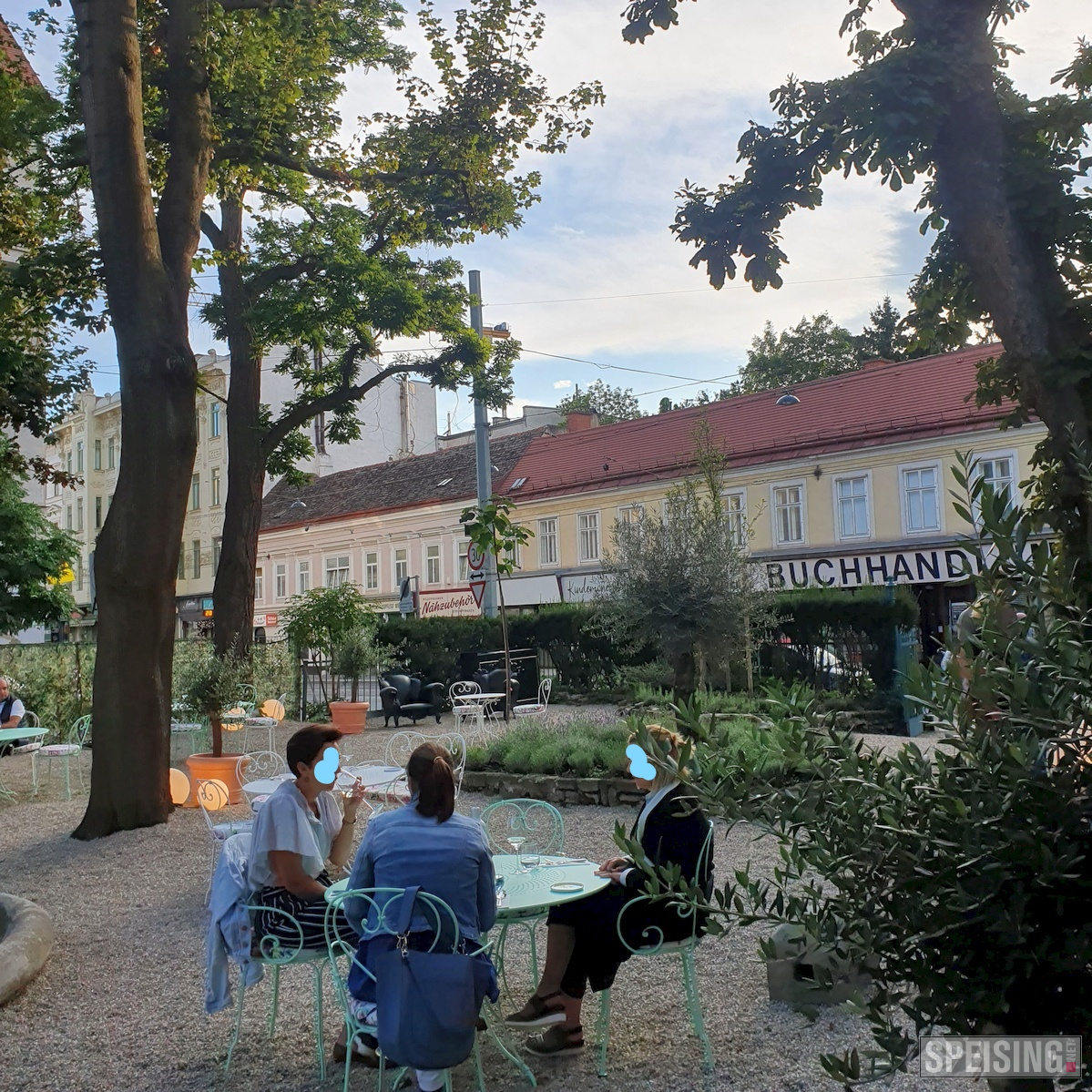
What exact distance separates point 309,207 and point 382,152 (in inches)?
60.3

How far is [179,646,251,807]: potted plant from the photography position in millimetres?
11234

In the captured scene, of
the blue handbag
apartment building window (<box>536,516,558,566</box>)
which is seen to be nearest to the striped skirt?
the blue handbag

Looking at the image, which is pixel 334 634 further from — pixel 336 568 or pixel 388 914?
pixel 336 568

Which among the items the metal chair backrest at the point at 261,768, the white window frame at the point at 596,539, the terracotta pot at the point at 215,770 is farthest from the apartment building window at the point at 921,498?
the terracotta pot at the point at 215,770

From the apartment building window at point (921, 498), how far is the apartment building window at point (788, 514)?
338cm

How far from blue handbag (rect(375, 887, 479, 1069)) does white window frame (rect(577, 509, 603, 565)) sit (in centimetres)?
3332

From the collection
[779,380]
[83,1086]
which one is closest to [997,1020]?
[83,1086]

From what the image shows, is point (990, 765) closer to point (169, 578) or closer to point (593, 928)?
point (593, 928)

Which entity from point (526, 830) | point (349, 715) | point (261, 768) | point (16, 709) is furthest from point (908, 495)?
point (526, 830)

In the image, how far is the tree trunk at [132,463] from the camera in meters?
10.2

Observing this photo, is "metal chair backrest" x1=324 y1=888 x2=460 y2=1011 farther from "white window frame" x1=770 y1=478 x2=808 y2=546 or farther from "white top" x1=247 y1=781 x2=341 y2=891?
"white window frame" x1=770 y1=478 x2=808 y2=546

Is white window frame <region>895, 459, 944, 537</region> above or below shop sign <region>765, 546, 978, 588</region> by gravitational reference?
above

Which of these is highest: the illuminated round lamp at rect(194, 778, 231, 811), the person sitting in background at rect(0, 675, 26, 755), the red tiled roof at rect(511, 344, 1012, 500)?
the red tiled roof at rect(511, 344, 1012, 500)

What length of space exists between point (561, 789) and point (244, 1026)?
19.9 ft
